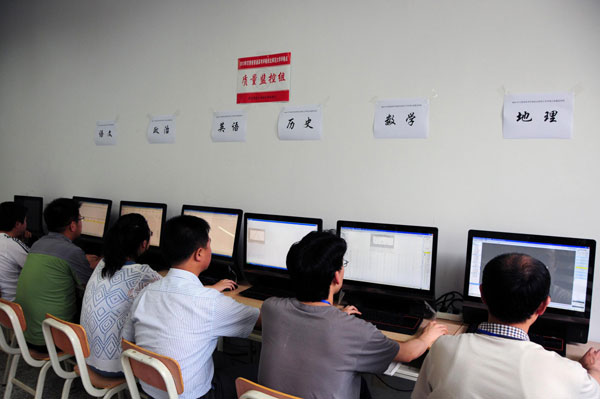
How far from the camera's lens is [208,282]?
254 centimetres

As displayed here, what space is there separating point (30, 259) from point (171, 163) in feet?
3.82

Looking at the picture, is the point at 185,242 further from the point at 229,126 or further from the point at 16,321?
the point at 229,126

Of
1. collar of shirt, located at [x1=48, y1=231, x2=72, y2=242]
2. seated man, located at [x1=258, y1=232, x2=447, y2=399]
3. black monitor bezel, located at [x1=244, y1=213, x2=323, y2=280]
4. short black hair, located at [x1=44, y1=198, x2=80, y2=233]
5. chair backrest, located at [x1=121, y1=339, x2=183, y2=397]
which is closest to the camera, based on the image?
seated man, located at [x1=258, y1=232, x2=447, y2=399]

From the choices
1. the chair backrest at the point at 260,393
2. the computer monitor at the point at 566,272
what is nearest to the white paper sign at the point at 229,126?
the computer monitor at the point at 566,272

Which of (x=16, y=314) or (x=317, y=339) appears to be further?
(x=16, y=314)

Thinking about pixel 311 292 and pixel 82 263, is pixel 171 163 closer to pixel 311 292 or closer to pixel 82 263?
pixel 82 263

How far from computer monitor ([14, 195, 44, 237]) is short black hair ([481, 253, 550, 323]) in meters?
3.92

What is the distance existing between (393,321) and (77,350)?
135cm

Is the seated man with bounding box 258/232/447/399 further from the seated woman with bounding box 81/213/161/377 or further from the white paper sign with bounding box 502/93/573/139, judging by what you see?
the white paper sign with bounding box 502/93/573/139

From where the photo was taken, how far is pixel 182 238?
5.90 feet

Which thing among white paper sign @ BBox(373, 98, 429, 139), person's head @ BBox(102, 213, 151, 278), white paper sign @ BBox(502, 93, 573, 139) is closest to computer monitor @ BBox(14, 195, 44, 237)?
person's head @ BBox(102, 213, 151, 278)

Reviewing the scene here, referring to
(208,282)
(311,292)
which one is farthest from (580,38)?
(208,282)

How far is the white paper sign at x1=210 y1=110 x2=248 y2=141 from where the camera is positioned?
2.83m

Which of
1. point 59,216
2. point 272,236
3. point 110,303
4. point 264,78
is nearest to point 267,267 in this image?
point 272,236
